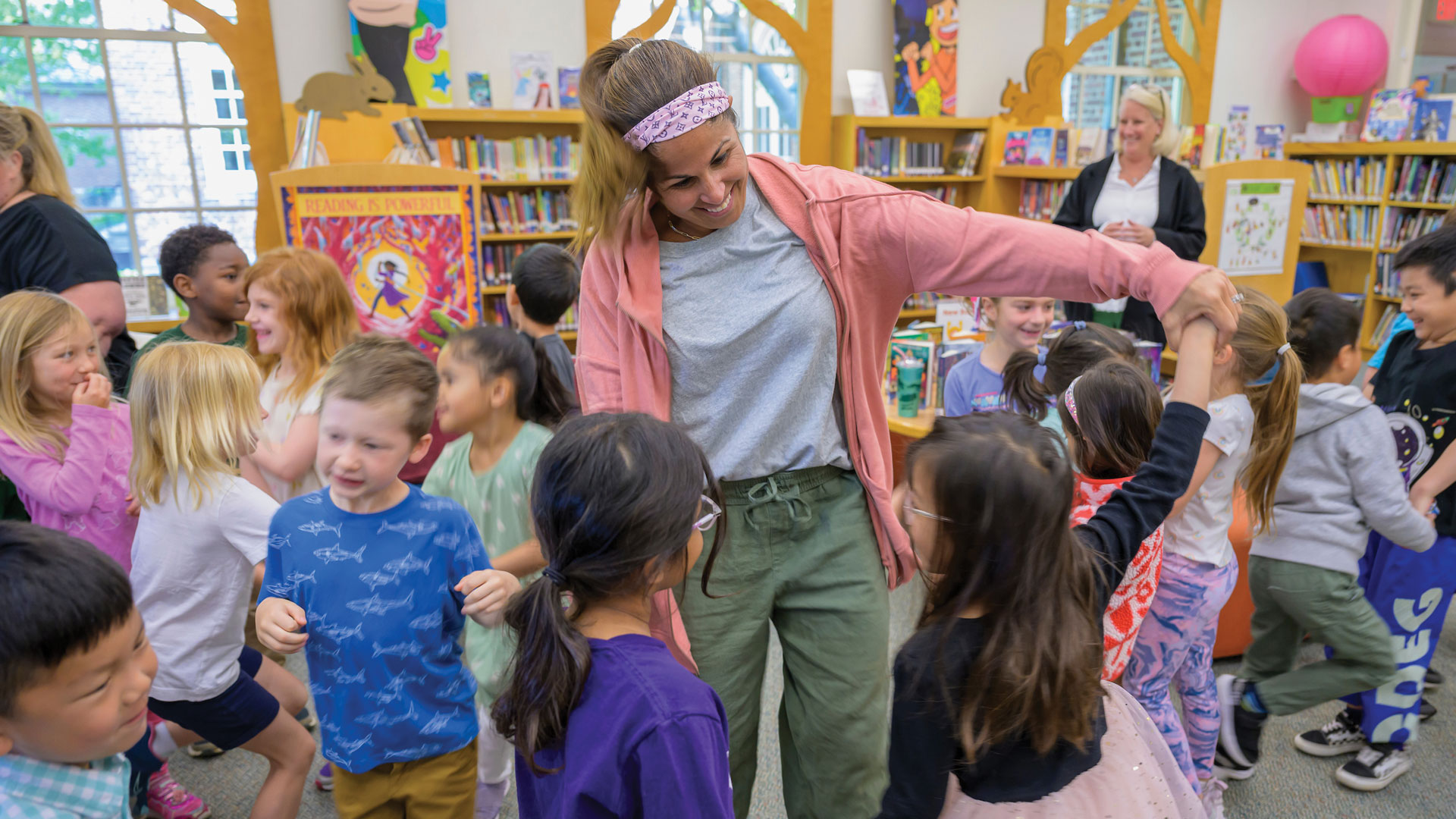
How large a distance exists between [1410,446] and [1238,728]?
0.82m

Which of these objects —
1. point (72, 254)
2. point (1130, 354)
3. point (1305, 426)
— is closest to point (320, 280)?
point (72, 254)

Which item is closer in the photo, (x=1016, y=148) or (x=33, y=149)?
Result: (x=33, y=149)

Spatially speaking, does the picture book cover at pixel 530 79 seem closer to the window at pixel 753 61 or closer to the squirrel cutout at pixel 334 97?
the window at pixel 753 61

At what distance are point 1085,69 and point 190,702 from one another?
7.50 meters

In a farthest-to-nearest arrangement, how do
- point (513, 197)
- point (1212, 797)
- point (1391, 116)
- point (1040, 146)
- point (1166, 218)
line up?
point (1040, 146)
point (1391, 116)
point (513, 197)
point (1166, 218)
point (1212, 797)

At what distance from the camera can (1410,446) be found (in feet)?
7.29

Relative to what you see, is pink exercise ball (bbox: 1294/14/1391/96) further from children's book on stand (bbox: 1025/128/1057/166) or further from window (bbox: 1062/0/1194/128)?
children's book on stand (bbox: 1025/128/1057/166)

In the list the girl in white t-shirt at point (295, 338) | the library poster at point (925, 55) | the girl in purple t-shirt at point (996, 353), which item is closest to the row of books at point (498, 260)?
the library poster at point (925, 55)

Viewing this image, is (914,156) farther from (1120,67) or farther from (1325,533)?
(1325,533)

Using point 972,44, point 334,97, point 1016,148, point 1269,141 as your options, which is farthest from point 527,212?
point 1269,141

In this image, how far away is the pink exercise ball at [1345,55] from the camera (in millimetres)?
6875

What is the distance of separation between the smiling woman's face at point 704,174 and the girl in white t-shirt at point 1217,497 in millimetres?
1132

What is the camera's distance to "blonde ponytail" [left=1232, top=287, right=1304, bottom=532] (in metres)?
1.82

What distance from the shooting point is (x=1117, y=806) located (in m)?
1.09
